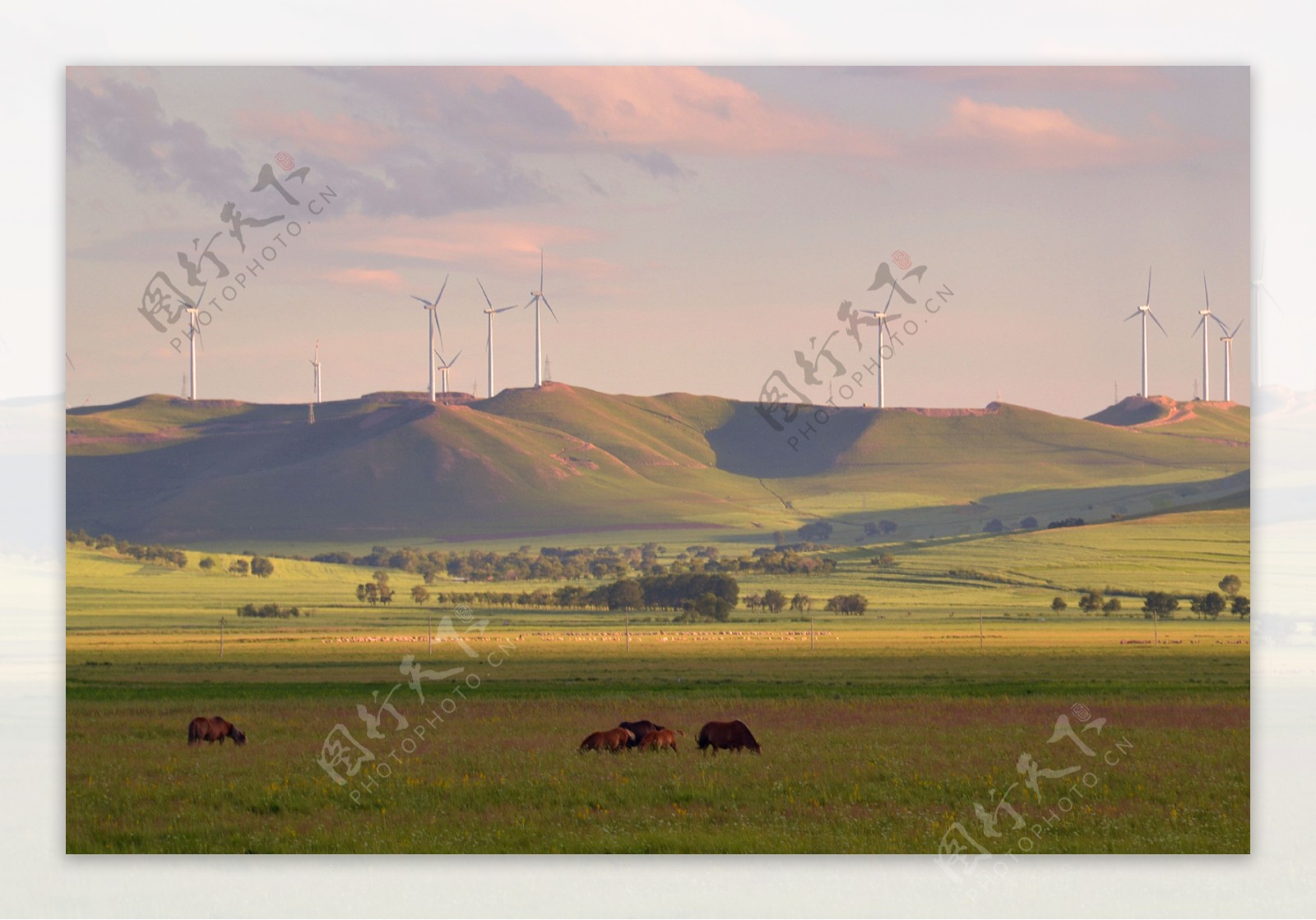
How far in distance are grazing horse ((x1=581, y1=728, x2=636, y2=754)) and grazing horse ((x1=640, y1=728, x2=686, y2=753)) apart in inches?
12.3

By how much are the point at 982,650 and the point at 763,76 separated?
50.1m

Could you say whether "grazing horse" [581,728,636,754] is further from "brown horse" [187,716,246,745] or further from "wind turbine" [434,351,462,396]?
"wind turbine" [434,351,462,396]

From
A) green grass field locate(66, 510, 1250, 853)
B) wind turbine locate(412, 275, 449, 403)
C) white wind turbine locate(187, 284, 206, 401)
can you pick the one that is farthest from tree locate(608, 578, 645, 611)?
white wind turbine locate(187, 284, 206, 401)

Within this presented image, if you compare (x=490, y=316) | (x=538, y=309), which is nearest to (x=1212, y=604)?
(x=538, y=309)

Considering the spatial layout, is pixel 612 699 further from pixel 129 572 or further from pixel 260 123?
pixel 129 572

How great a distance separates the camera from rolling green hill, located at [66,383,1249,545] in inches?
5615

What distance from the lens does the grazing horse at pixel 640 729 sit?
31500 mm

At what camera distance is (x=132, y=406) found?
99.3 metres

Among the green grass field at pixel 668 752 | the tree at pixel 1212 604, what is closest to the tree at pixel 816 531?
the tree at pixel 1212 604

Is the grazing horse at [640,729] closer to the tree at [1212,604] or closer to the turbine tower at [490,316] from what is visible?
the turbine tower at [490,316]

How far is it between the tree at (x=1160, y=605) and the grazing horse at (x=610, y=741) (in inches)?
3403

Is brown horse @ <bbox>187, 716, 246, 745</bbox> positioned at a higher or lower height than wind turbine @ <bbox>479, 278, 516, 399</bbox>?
lower

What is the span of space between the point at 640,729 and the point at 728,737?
201cm

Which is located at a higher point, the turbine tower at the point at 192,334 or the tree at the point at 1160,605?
the turbine tower at the point at 192,334
